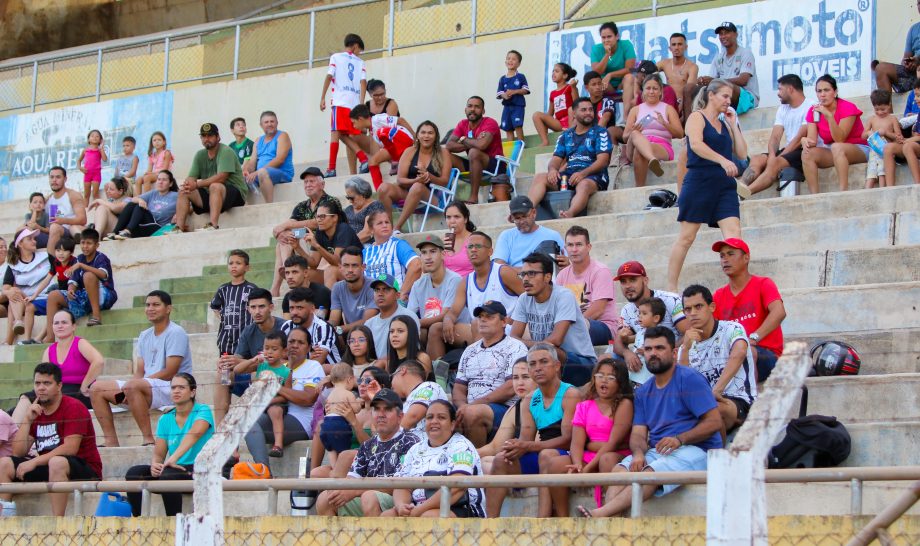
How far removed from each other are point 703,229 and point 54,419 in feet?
17.4

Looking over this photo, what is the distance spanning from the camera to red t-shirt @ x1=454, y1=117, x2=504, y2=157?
49.3 feet

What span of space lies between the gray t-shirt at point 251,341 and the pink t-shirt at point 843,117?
4874 millimetres

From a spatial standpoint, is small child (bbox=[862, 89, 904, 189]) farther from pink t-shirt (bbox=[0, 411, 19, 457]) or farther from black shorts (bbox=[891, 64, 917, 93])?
pink t-shirt (bbox=[0, 411, 19, 457])

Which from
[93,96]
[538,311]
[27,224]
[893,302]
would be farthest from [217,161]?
[893,302]

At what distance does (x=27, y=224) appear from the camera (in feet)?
52.5

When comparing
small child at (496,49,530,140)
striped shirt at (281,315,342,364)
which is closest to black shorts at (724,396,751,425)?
striped shirt at (281,315,342,364)

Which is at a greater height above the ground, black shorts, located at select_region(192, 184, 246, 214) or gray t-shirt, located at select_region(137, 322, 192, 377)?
black shorts, located at select_region(192, 184, 246, 214)

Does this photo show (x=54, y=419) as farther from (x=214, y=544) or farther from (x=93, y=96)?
(x=93, y=96)

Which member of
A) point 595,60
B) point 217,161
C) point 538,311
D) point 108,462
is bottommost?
point 108,462

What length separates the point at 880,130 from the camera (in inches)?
488

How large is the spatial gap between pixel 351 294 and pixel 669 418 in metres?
4.27

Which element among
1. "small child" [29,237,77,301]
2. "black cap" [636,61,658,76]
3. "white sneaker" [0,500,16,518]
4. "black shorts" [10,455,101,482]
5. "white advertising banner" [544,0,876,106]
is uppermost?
"white advertising banner" [544,0,876,106]

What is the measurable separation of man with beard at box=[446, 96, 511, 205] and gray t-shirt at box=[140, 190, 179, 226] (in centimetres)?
315

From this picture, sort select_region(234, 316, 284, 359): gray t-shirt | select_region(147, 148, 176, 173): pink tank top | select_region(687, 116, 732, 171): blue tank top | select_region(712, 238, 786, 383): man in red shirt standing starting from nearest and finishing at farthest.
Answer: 1. select_region(712, 238, 786, 383): man in red shirt standing
2. select_region(687, 116, 732, 171): blue tank top
3. select_region(234, 316, 284, 359): gray t-shirt
4. select_region(147, 148, 176, 173): pink tank top
